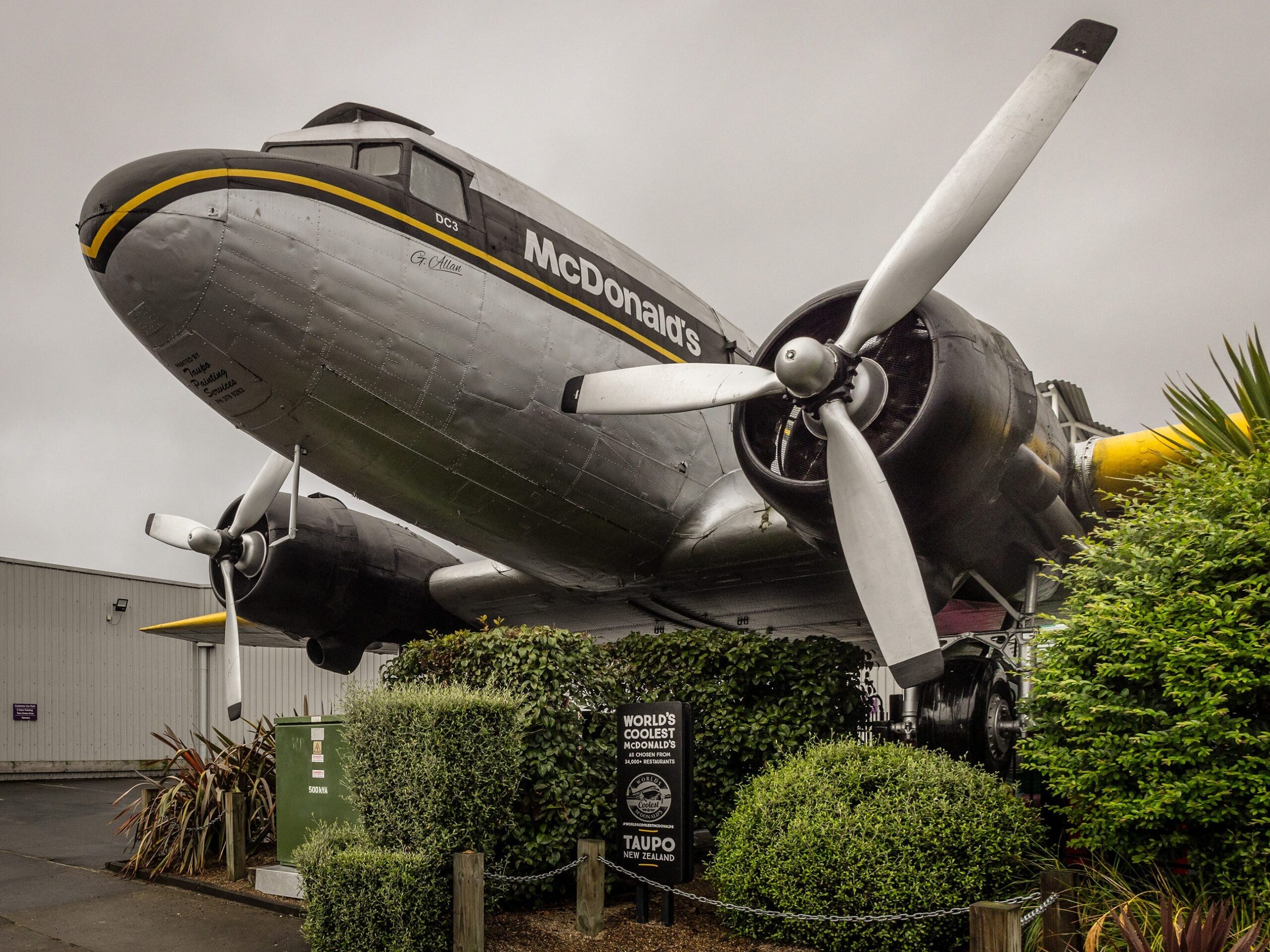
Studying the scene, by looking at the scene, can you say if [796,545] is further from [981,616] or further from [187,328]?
[187,328]

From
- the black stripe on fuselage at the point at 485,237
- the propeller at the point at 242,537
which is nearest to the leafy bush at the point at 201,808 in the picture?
the propeller at the point at 242,537

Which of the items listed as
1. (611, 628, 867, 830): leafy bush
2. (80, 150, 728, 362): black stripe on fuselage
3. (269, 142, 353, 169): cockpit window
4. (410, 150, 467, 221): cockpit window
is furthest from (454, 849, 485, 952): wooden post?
(269, 142, 353, 169): cockpit window

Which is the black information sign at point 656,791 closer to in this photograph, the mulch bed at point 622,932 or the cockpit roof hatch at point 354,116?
the mulch bed at point 622,932

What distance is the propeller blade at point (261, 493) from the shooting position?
11.9 metres

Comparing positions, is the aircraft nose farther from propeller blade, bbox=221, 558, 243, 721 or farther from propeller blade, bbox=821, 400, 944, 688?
propeller blade, bbox=821, 400, 944, 688

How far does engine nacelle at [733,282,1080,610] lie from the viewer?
7398mm

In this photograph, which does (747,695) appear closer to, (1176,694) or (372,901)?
(372,901)

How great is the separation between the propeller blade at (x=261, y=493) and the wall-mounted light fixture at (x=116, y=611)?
1424cm

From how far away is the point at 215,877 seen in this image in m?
9.19

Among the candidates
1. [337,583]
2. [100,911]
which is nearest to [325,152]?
[337,583]

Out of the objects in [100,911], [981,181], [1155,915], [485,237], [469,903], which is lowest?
[100,911]

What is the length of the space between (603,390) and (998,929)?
16.7 ft

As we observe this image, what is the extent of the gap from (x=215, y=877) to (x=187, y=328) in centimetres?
490

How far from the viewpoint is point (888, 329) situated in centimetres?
764
